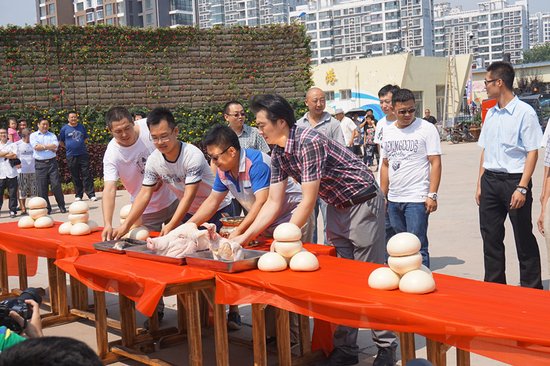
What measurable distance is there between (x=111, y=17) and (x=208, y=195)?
98003 millimetres

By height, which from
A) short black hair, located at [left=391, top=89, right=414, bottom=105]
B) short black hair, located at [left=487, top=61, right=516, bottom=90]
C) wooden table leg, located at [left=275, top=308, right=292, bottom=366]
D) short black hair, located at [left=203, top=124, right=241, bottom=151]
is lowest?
wooden table leg, located at [left=275, top=308, right=292, bottom=366]

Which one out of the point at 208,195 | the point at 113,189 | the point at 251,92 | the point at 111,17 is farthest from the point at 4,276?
the point at 111,17

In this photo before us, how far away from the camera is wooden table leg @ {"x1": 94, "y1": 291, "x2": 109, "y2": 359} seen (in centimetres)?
479

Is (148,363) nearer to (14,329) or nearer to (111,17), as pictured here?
(14,329)

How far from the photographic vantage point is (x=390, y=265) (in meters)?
3.29

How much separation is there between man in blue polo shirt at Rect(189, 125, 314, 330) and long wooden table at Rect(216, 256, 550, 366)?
863 mm

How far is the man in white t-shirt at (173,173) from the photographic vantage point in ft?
15.9

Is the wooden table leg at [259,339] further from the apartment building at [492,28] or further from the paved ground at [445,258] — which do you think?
the apartment building at [492,28]

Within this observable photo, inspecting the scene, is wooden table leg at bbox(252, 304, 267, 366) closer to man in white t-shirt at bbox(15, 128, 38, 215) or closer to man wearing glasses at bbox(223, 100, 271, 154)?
man wearing glasses at bbox(223, 100, 271, 154)

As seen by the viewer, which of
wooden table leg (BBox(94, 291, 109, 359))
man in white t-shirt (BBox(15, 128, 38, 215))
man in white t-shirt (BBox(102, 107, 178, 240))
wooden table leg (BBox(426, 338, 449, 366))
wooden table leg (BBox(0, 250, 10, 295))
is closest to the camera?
wooden table leg (BBox(426, 338, 449, 366))

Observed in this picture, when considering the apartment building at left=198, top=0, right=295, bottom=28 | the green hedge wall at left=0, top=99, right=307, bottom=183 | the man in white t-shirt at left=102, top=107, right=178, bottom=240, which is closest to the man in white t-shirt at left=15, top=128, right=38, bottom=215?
the green hedge wall at left=0, top=99, right=307, bottom=183

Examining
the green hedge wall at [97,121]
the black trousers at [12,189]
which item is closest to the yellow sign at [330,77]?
the green hedge wall at [97,121]

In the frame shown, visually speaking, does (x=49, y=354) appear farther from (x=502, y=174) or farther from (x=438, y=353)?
(x=502, y=174)

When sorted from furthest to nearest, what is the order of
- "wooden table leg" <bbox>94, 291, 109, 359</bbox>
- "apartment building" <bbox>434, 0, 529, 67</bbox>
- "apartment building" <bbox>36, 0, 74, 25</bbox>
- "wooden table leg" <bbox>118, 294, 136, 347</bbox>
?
1. "apartment building" <bbox>434, 0, 529, 67</bbox>
2. "apartment building" <bbox>36, 0, 74, 25</bbox>
3. "wooden table leg" <bbox>118, 294, 136, 347</bbox>
4. "wooden table leg" <bbox>94, 291, 109, 359</bbox>
